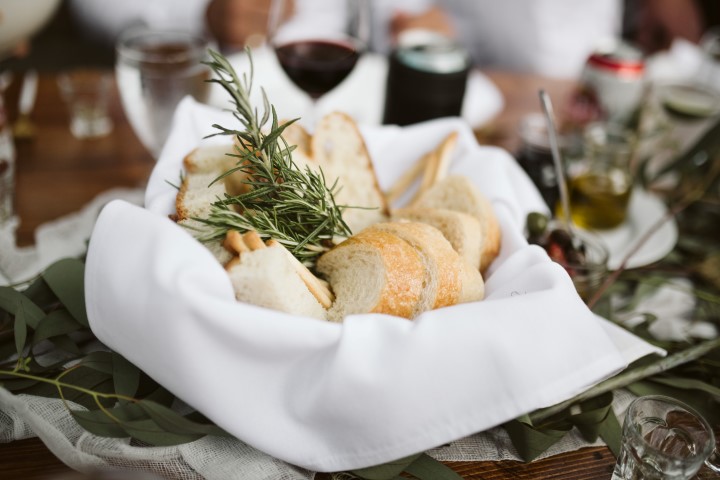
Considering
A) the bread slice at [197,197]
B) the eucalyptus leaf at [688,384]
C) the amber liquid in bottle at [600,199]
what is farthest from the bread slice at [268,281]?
the amber liquid in bottle at [600,199]

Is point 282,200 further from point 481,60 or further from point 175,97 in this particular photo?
point 481,60

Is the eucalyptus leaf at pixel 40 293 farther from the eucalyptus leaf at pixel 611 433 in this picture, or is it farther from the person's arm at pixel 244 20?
the person's arm at pixel 244 20

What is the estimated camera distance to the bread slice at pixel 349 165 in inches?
35.0

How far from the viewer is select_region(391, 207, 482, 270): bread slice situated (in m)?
0.78

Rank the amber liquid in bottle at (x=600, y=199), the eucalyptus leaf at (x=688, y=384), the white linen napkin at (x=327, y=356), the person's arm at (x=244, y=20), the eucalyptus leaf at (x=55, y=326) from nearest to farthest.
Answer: the white linen napkin at (x=327, y=356), the eucalyptus leaf at (x=55, y=326), the eucalyptus leaf at (x=688, y=384), the amber liquid in bottle at (x=600, y=199), the person's arm at (x=244, y=20)

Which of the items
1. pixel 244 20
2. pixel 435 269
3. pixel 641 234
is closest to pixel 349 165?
pixel 435 269

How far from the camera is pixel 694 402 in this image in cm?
83

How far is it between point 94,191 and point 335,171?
524mm

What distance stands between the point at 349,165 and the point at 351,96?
581 millimetres

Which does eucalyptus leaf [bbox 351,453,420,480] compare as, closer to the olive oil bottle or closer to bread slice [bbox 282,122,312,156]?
bread slice [bbox 282,122,312,156]

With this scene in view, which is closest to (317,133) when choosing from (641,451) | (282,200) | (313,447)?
(282,200)

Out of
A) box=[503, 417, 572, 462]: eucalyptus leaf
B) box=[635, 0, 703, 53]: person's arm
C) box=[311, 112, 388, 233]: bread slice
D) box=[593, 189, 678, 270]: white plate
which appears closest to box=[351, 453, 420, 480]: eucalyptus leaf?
box=[503, 417, 572, 462]: eucalyptus leaf

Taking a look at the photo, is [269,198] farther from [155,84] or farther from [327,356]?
[155,84]

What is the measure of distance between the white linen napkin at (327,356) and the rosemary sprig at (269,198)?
0.30 ft
